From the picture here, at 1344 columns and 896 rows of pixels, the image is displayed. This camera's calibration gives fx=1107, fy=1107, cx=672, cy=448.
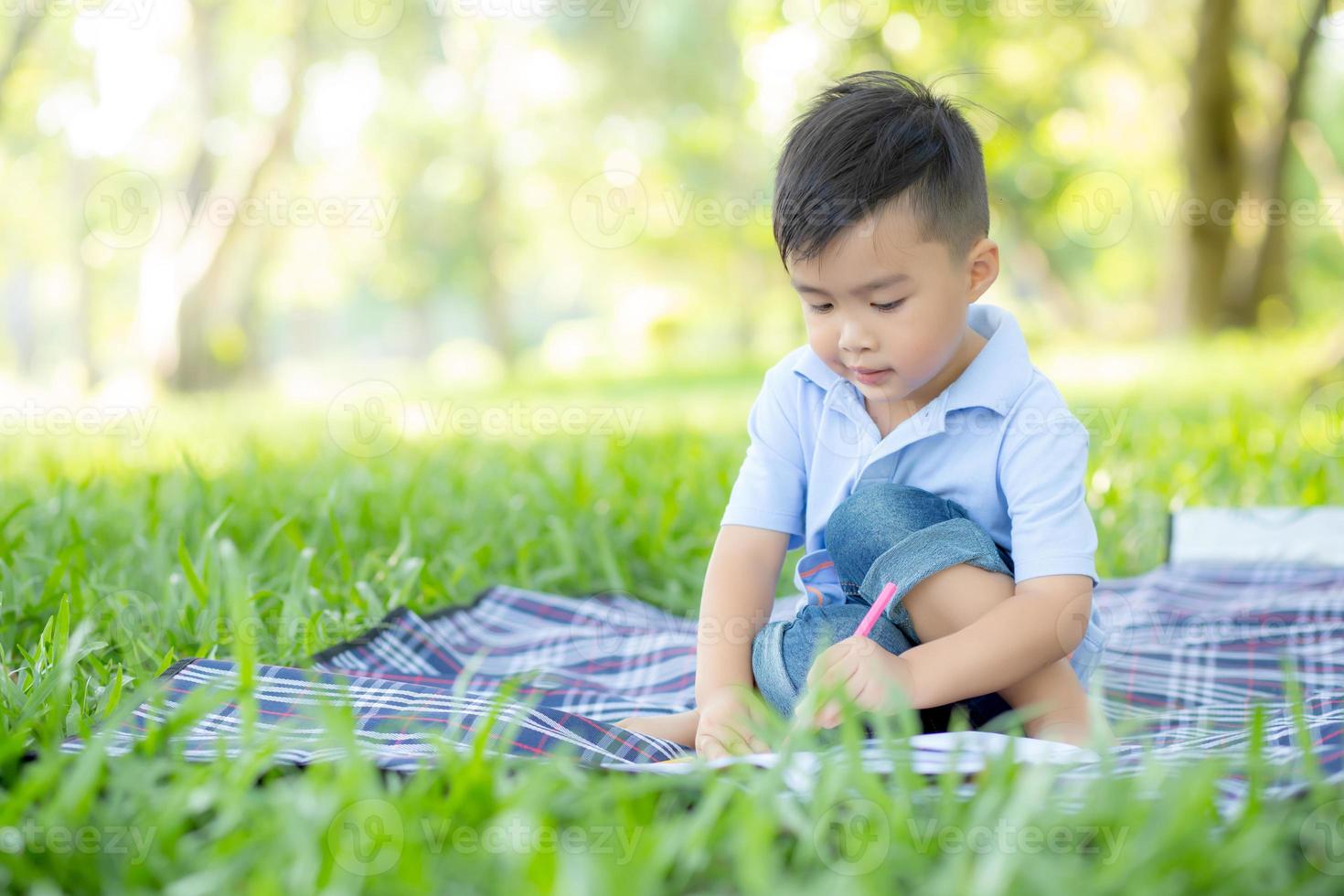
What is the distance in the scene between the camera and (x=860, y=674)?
1188 millimetres

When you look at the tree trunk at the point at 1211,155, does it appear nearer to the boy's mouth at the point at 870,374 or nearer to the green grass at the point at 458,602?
the green grass at the point at 458,602

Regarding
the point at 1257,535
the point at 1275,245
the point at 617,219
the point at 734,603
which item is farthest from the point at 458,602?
the point at 617,219

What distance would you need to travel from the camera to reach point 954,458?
→ 4.77 feet

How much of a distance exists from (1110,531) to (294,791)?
197cm

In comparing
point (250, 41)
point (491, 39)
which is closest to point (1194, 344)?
point (250, 41)

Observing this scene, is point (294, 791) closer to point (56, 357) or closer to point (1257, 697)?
point (1257, 697)

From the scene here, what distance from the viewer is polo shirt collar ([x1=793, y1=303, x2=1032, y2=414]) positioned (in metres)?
1.42

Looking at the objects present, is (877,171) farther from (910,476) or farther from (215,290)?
(215,290)

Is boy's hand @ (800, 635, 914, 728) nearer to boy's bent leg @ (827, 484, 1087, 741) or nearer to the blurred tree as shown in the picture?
boy's bent leg @ (827, 484, 1087, 741)

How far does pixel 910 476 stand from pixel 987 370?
172 mm

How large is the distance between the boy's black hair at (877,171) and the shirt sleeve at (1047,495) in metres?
0.25

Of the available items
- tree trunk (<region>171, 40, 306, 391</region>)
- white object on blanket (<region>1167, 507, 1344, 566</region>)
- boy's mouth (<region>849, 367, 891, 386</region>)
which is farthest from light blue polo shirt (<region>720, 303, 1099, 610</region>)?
tree trunk (<region>171, 40, 306, 391</region>)

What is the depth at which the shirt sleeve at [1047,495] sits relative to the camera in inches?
51.6

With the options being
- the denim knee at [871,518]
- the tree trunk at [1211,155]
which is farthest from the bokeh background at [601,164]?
the denim knee at [871,518]
